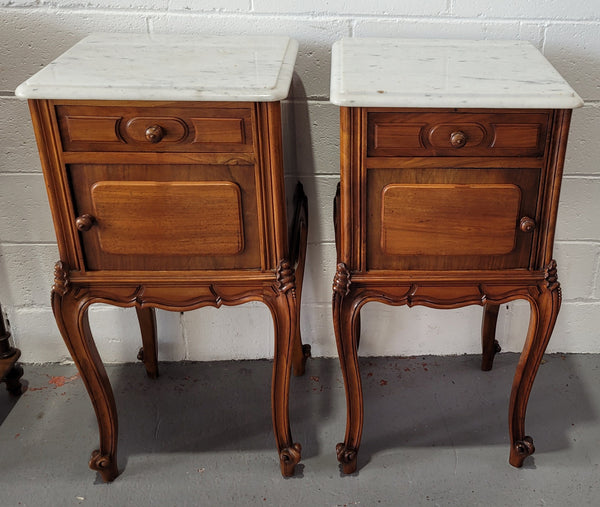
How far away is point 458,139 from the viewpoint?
120 centimetres

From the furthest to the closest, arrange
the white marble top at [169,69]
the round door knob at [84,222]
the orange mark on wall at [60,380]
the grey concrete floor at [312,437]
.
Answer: the orange mark on wall at [60,380] → the grey concrete floor at [312,437] → the round door knob at [84,222] → the white marble top at [169,69]

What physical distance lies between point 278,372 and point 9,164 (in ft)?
3.04

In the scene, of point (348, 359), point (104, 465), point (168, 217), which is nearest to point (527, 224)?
point (348, 359)

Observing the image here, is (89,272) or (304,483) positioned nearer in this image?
(89,272)

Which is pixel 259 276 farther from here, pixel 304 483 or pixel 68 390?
pixel 68 390

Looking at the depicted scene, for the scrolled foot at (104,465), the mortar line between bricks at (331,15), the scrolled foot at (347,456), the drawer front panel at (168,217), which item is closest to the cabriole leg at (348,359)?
the scrolled foot at (347,456)

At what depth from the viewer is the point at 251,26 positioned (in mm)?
1609

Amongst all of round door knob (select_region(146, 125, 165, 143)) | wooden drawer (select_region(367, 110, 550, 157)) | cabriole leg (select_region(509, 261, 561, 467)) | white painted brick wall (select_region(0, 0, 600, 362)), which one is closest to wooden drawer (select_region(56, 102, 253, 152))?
round door knob (select_region(146, 125, 165, 143))

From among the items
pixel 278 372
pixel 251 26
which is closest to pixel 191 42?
pixel 251 26

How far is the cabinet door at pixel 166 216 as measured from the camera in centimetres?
124

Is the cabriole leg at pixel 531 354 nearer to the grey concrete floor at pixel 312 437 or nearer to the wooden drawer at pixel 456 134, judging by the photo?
the grey concrete floor at pixel 312 437

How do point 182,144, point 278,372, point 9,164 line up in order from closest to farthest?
1. point 182,144
2. point 278,372
3. point 9,164

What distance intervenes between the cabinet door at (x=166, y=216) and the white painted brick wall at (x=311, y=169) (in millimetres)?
351

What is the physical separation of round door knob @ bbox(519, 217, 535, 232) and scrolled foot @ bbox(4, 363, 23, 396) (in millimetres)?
1427
